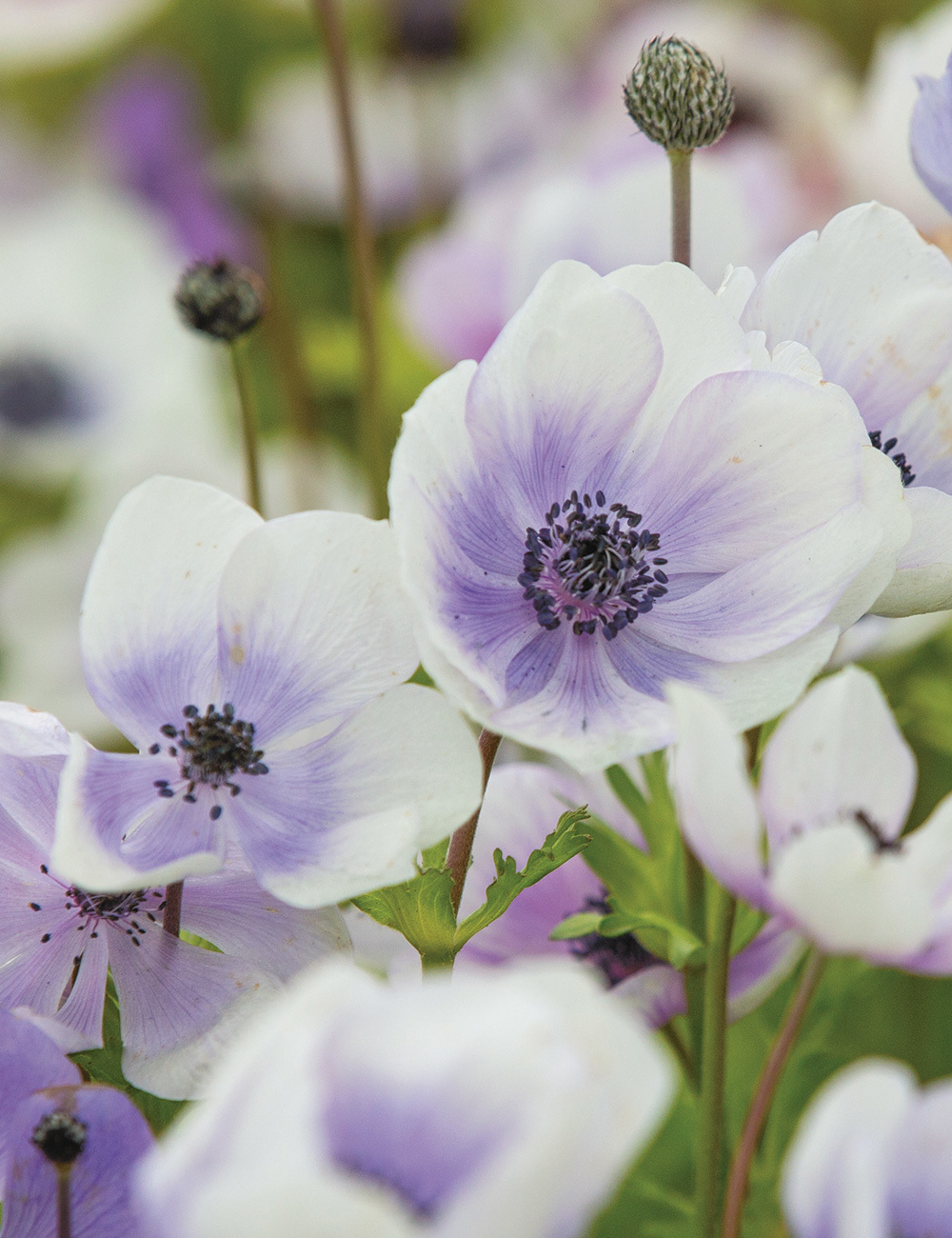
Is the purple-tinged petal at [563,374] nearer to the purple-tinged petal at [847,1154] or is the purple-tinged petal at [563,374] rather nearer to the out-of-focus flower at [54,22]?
the purple-tinged petal at [847,1154]

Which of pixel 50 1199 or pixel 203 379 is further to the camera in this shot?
pixel 203 379

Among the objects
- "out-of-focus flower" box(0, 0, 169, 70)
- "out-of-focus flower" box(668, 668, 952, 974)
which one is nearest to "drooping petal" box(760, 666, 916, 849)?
"out-of-focus flower" box(668, 668, 952, 974)

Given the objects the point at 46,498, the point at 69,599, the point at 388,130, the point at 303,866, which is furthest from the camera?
the point at 388,130

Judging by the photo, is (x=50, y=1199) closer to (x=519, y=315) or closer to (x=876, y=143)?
(x=519, y=315)

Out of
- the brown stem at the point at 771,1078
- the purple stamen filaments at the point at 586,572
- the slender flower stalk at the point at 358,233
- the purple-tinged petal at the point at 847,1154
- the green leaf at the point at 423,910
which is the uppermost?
the slender flower stalk at the point at 358,233

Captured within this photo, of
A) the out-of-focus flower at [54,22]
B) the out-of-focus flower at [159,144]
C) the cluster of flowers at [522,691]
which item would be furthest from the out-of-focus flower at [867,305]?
the out-of-focus flower at [54,22]

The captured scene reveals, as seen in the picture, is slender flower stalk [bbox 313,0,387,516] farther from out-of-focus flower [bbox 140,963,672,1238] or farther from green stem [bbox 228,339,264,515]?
out-of-focus flower [bbox 140,963,672,1238]

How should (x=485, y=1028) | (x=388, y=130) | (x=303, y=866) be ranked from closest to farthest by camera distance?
1. (x=485, y=1028)
2. (x=303, y=866)
3. (x=388, y=130)

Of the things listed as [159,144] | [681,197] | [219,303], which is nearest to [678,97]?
[681,197]

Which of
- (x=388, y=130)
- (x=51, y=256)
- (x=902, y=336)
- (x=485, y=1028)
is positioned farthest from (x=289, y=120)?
(x=485, y=1028)
